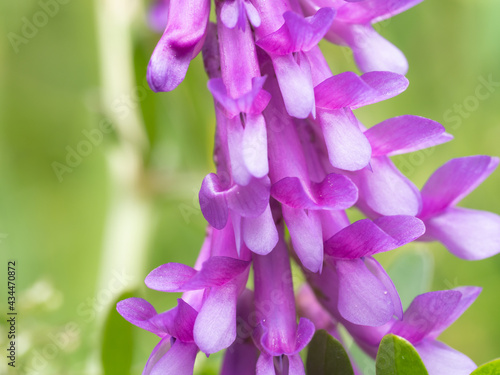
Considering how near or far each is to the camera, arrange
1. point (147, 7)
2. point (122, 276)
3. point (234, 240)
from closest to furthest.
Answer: point (234, 240)
point (122, 276)
point (147, 7)

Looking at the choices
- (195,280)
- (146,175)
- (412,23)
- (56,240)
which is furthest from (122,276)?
(412,23)

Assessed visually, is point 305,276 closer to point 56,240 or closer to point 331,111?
point 331,111

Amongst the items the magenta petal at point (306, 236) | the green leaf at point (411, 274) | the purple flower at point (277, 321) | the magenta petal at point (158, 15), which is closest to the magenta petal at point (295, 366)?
the purple flower at point (277, 321)

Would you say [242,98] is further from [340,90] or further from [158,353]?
[158,353]

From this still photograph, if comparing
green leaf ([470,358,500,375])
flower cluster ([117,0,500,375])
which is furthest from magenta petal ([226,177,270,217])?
green leaf ([470,358,500,375])

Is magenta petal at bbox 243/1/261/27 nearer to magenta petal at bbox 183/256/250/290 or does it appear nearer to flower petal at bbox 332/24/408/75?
flower petal at bbox 332/24/408/75

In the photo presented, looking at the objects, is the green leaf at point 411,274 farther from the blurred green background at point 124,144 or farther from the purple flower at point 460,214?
the blurred green background at point 124,144
